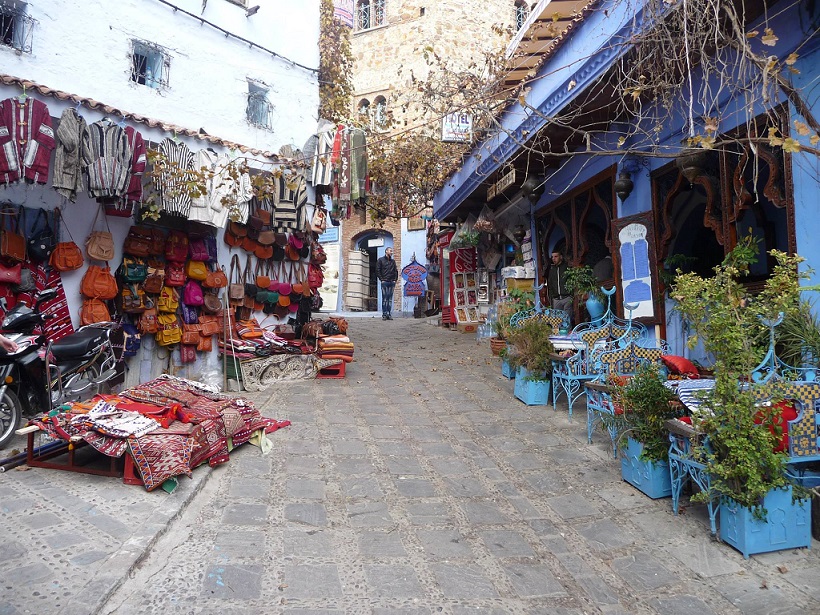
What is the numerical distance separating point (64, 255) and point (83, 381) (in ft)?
5.25

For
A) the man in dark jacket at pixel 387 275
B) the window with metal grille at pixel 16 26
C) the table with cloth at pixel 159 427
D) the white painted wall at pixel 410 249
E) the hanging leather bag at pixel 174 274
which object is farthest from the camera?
the white painted wall at pixel 410 249

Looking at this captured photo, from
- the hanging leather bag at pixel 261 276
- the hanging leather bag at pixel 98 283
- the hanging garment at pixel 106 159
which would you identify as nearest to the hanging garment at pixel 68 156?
A: the hanging garment at pixel 106 159

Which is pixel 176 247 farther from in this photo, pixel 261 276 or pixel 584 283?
pixel 584 283

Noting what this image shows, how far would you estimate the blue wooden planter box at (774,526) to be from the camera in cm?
282

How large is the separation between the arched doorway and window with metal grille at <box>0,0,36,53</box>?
1357 centimetres

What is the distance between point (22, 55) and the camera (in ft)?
20.9

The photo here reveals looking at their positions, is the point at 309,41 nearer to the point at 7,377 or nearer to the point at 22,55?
the point at 22,55

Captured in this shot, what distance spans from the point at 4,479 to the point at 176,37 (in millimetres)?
6811

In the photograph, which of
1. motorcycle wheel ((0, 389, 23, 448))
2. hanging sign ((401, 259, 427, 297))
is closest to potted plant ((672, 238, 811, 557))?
motorcycle wheel ((0, 389, 23, 448))

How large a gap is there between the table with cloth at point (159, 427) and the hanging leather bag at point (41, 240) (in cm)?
220

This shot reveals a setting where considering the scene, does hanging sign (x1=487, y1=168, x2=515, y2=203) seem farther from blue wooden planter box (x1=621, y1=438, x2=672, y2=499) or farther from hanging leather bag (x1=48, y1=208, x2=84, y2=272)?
hanging leather bag (x1=48, y1=208, x2=84, y2=272)

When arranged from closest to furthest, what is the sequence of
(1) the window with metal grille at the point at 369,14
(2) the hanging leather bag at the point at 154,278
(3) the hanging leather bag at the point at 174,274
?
(2) the hanging leather bag at the point at 154,278 < (3) the hanging leather bag at the point at 174,274 < (1) the window with metal grille at the point at 369,14

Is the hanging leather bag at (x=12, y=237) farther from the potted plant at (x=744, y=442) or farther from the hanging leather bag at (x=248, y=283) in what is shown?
the potted plant at (x=744, y=442)

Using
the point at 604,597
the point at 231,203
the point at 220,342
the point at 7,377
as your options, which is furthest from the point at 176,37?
the point at 604,597
